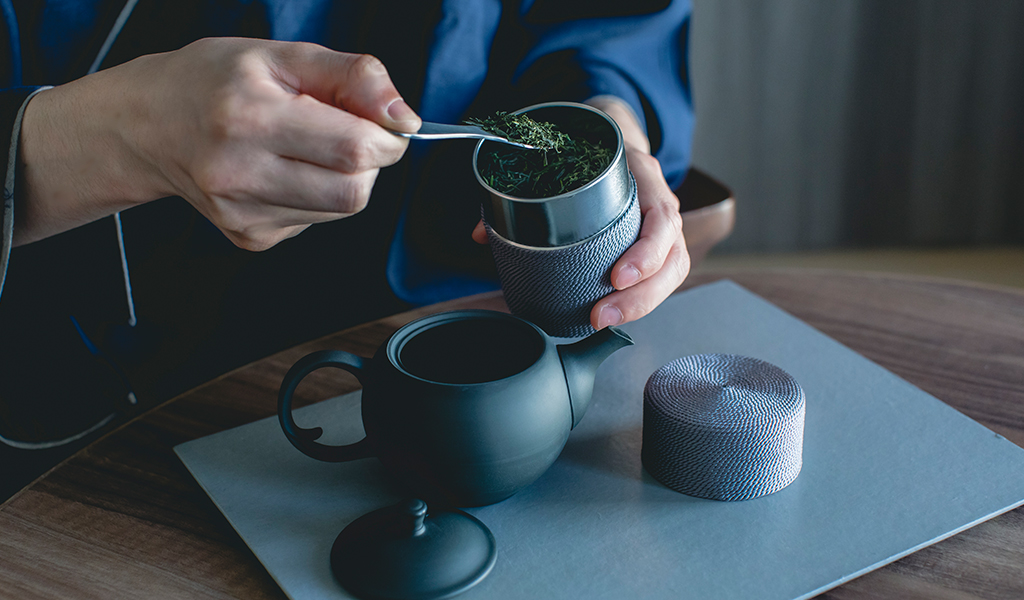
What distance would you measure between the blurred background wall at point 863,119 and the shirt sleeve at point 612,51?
1.43 metres

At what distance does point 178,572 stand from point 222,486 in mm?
94

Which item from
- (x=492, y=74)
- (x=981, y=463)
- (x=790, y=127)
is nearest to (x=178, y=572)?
(x=981, y=463)

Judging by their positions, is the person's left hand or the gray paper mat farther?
the person's left hand

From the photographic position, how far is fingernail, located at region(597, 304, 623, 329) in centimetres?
68

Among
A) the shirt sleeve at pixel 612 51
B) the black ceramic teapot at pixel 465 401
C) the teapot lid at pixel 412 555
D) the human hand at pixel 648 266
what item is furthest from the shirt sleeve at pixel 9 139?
the shirt sleeve at pixel 612 51

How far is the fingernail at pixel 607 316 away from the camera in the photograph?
682 millimetres

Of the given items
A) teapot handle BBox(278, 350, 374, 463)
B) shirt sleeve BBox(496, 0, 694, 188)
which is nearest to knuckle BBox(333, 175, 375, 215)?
teapot handle BBox(278, 350, 374, 463)

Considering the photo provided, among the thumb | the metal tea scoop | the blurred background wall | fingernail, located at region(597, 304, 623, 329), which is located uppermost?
the thumb

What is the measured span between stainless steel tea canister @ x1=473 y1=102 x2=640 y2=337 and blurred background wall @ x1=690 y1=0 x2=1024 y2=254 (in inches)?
75.6

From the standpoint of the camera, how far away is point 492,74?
113 centimetres

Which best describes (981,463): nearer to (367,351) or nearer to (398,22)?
(367,351)

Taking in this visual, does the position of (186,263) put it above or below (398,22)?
below

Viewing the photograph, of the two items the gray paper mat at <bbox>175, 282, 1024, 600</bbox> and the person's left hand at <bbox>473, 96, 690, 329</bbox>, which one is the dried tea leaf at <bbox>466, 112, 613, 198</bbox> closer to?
the person's left hand at <bbox>473, 96, 690, 329</bbox>

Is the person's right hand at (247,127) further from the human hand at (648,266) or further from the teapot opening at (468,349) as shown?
the human hand at (648,266)
